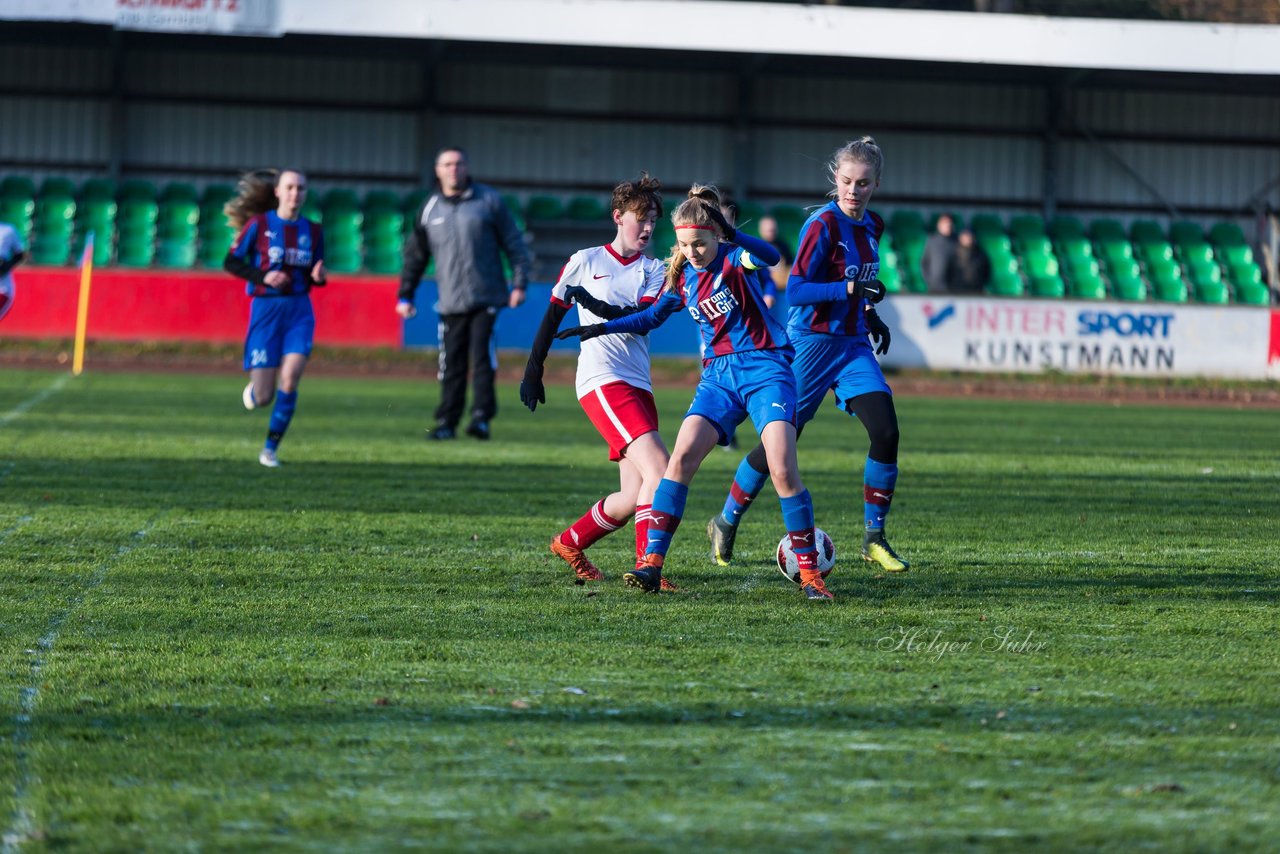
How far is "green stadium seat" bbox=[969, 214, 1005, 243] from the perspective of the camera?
26.9m

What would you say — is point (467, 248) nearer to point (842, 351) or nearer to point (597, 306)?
point (842, 351)

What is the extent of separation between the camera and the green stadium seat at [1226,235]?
1086 inches

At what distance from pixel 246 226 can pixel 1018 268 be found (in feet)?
56.9

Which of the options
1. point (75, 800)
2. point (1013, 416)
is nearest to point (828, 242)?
point (75, 800)

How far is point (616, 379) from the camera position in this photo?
6.86 meters

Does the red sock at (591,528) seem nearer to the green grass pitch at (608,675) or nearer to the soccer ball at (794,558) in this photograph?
the green grass pitch at (608,675)

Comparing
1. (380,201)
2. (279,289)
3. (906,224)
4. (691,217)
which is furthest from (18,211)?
(691,217)

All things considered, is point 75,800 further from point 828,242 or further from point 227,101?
point 227,101

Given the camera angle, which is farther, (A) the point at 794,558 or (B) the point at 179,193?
(B) the point at 179,193

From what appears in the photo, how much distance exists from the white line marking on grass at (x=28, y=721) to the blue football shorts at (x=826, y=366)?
3.11 meters

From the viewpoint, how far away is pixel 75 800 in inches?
144

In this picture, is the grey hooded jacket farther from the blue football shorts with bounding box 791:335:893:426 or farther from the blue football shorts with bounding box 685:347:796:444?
the blue football shorts with bounding box 685:347:796:444

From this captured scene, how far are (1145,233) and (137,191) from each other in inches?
648

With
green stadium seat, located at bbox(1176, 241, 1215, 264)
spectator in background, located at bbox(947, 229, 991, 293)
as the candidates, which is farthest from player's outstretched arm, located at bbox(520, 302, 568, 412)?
green stadium seat, located at bbox(1176, 241, 1215, 264)
